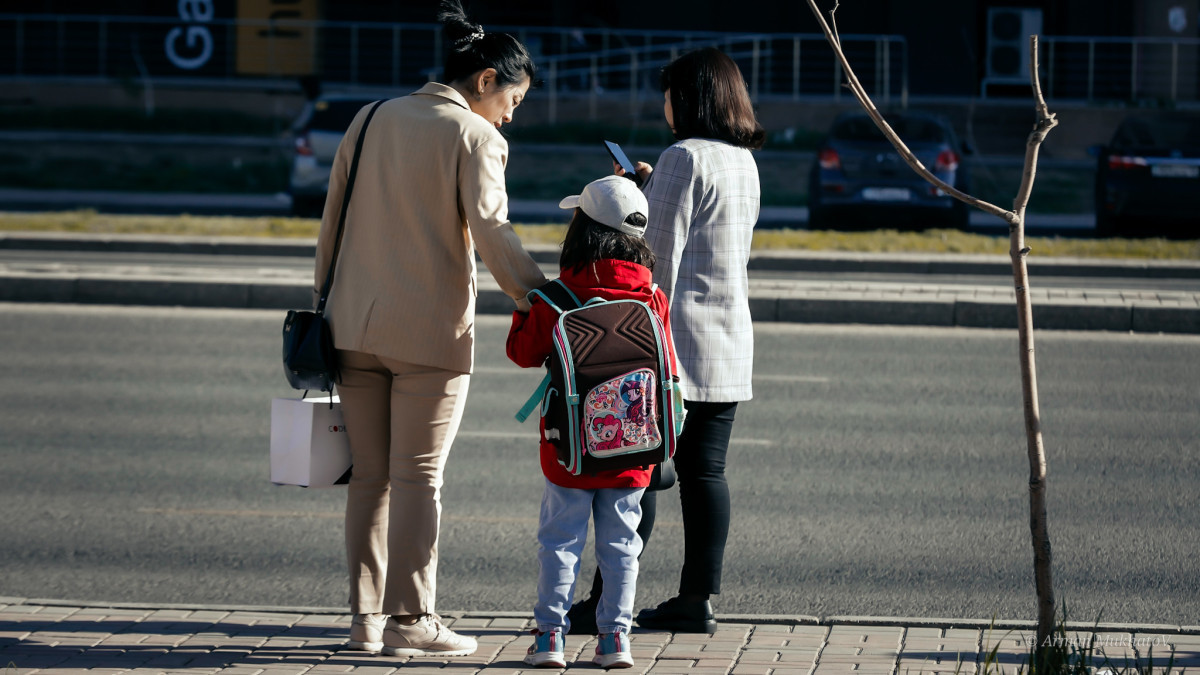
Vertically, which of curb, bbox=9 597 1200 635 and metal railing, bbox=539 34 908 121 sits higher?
metal railing, bbox=539 34 908 121

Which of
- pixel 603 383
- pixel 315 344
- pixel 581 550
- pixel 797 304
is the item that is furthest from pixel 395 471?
pixel 797 304

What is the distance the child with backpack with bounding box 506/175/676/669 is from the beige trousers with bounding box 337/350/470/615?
31 cm

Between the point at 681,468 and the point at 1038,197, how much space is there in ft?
69.3

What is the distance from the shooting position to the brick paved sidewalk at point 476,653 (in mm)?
4176

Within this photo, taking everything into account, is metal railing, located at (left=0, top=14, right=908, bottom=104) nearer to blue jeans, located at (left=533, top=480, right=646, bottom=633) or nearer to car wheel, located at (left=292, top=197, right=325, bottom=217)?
car wheel, located at (left=292, top=197, right=325, bottom=217)

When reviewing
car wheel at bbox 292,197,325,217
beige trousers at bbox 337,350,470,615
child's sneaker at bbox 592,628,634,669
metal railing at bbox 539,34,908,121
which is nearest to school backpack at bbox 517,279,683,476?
beige trousers at bbox 337,350,470,615

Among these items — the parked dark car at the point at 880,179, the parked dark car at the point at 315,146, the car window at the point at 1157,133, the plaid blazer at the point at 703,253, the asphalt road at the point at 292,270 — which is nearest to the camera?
the plaid blazer at the point at 703,253

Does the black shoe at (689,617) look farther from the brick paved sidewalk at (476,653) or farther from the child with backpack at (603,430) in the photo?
the child with backpack at (603,430)

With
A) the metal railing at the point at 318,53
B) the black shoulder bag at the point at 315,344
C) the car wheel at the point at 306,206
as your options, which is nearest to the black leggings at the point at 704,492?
the black shoulder bag at the point at 315,344

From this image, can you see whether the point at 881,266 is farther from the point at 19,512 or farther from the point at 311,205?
the point at 19,512

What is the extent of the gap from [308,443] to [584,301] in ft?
2.99

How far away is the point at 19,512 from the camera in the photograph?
645cm

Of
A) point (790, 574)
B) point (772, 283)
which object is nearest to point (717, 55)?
point (790, 574)

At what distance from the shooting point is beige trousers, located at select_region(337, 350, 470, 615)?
4215 mm
